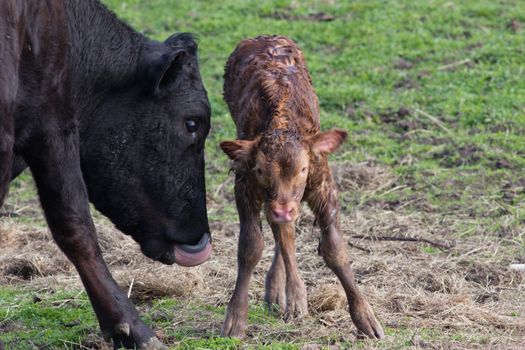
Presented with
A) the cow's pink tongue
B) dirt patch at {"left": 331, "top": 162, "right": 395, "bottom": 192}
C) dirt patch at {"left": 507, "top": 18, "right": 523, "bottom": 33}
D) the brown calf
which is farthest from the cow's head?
dirt patch at {"left": 507, "top": 18, "right": 523, "bottom": 33}

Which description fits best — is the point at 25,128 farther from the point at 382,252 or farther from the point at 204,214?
the point at 382,252

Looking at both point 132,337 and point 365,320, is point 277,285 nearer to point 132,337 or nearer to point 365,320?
point 365,320

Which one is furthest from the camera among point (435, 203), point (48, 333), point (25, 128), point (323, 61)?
point (323, 61)

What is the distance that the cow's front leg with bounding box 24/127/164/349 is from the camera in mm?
6250

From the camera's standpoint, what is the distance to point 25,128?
6.04 metres

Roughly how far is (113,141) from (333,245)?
5.01 feet

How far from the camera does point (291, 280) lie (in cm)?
731

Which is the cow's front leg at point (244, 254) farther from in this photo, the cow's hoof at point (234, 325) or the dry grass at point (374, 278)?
the dry grass at point (374, 278)

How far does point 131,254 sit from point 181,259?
6.15ft

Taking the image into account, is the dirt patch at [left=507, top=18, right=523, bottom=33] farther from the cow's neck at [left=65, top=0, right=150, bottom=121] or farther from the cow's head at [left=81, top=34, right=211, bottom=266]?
the cow's neck at [left=65, top=0, right=150, bottom=121]

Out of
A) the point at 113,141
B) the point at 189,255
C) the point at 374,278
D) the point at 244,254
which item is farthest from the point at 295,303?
the point at 113,141

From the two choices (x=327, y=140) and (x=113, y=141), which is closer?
(x=327, y=140)

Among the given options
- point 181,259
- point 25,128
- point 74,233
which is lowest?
point 181,259

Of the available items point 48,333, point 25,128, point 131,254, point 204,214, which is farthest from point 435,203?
point 25,128
